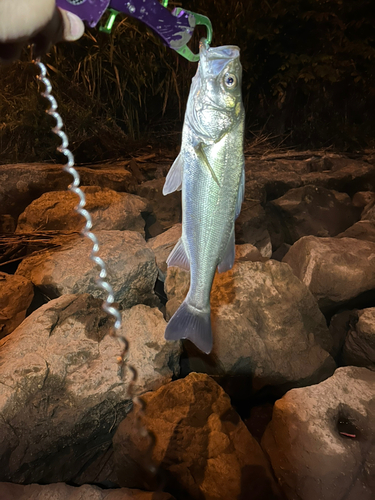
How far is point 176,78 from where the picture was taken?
6.05m

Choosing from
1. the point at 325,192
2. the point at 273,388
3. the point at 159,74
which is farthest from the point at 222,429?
the point at 159,74

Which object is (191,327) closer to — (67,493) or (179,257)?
(179,257)

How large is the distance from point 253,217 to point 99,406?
2812mm

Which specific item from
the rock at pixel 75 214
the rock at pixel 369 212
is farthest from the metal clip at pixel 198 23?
the rock at pixel 369 212

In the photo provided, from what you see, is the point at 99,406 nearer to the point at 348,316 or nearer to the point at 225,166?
the point at 225,166

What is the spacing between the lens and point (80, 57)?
6512 millimetres

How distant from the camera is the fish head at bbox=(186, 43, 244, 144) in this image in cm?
118

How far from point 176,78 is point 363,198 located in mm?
3972

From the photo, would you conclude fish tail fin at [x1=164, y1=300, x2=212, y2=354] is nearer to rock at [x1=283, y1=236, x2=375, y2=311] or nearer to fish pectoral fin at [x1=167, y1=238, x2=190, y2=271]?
fish pectoral fin at [x1=167, y1=238, x2=190, y2=271]

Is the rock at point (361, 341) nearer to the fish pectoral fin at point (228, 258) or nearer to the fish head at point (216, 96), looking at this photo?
the fish pectoral fin at point (228, 258)

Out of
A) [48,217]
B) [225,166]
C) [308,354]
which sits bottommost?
[308,354]

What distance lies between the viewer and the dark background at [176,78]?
6016 millimetres

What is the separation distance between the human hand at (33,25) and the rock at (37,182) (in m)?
3.75

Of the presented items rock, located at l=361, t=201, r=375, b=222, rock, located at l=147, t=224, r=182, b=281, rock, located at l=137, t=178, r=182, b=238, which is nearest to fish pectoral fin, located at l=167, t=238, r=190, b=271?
rock, located at l=147, t=224, r=182, b=281
